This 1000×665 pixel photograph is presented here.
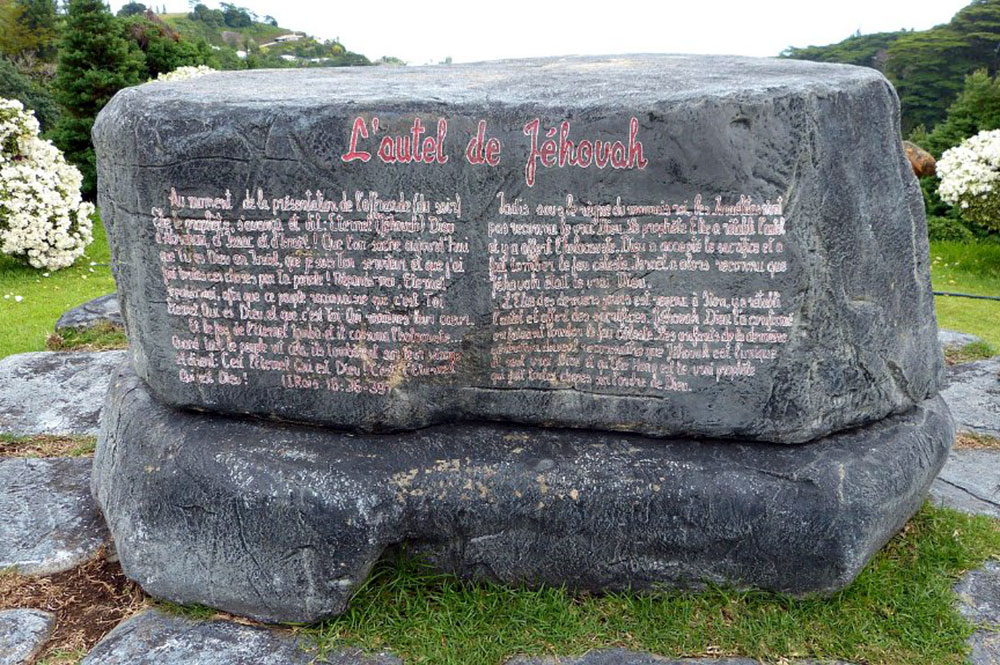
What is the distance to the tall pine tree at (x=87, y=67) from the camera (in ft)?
36.9

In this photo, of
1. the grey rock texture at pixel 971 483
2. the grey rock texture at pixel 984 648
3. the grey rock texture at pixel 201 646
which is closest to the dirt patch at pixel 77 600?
the grey rock texture at pixel 201 646

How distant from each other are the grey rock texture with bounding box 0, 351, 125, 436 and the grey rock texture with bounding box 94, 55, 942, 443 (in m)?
2.00

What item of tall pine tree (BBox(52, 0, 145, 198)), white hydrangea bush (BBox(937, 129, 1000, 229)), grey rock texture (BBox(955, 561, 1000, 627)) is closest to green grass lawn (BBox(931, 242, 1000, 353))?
white hydrangea bush (BBox(937, 129, 1000, 229))

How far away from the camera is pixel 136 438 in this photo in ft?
11.0

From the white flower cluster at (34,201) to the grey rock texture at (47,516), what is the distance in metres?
4.54

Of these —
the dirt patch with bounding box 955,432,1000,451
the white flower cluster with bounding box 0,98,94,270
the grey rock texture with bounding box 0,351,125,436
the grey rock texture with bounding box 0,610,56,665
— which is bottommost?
the grey rock texture with bounding box 0,610,56,665

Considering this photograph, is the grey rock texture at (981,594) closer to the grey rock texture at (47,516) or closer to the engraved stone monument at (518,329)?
the engraved stone monument at (518,329)

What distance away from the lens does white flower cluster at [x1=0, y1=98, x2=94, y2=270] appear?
7.95 meters

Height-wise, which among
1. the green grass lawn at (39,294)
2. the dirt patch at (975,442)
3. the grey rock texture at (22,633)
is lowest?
the grey rock texture at (22,633)

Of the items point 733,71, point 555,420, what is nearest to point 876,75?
point 733,71

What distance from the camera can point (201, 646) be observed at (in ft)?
9.77

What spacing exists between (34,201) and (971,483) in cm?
830

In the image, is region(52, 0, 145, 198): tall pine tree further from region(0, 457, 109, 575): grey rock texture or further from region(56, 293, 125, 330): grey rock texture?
region(0, 457, 109, 575): grey rock texture

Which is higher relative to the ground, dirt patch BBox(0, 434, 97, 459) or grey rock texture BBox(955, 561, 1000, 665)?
dirt patch BBox(0, 434, 97, 459)
